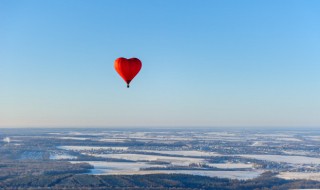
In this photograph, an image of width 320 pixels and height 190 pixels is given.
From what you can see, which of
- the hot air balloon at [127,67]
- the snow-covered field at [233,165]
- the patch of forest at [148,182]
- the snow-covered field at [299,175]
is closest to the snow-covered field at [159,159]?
the snow-covered field at [233,165]

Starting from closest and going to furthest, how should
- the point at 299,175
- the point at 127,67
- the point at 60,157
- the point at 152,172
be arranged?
the point at 127,67 → the point at 299,175 → the point at 152,172 → the point at 60,157

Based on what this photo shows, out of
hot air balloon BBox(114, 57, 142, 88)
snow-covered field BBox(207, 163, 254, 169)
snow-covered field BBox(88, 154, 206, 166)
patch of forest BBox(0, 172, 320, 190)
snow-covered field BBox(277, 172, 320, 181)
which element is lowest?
patch of forest BBox(0, 172, 320, 190)

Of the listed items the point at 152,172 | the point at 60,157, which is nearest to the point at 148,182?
the point at 152,172

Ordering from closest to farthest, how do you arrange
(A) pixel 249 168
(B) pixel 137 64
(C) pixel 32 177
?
(B) pixel 137 64, (C) pixel 32 177, (A) pixel 249 168

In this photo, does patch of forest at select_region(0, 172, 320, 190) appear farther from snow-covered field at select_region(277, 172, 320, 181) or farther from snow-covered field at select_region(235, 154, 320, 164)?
snow-covered field at select_region(235, 154, 320, 164)

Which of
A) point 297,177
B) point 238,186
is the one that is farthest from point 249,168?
point 238,186

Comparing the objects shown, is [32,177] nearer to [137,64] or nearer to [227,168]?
[227,168]

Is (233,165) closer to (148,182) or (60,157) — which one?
(148,182)

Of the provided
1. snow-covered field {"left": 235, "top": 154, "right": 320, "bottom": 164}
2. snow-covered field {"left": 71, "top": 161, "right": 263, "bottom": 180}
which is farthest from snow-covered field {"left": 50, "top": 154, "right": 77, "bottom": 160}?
snow-covered field {"left": 235, "top": 154, "right": 320, "bottom": 164}

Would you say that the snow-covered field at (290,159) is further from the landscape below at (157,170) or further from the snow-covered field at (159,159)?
the snow-covered field at (159,159)
